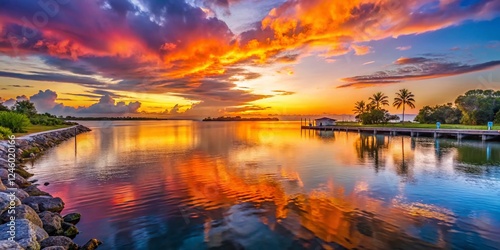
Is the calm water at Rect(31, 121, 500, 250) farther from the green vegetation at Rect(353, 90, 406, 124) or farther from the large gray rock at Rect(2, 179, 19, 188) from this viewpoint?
the green vegetation at Rect(353, 90, 406, 124)

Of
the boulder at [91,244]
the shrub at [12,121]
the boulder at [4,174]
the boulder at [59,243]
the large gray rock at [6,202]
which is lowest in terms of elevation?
the boulder at [91,244]

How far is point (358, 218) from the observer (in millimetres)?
11984

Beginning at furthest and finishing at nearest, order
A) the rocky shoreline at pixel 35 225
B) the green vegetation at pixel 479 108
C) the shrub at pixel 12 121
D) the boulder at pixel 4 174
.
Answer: the green vegetation at pixel 479 108
the shrub at pixel 12 121
the boulder at pixel 4 174
the rocky shoreline at pixel 35 225

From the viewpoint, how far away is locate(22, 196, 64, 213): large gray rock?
12.0 m

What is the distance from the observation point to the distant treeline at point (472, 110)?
7000 cm

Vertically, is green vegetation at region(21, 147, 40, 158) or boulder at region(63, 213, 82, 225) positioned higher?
green vegetation at region(21, 147, 40, 158)

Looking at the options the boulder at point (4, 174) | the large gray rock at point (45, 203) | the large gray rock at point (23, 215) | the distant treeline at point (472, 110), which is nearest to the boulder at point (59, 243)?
the large gray rock at point (23, 215)

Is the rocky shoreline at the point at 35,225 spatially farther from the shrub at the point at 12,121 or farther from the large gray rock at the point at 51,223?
the shrub at the point at 12,121

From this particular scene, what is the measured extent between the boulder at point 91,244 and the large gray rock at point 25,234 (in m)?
1.19

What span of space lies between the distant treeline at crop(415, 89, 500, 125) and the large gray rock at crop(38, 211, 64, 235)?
284 ft

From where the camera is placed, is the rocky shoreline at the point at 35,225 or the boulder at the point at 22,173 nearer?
the rocky shoreline at the point at 35,225

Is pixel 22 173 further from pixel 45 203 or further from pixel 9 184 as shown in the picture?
pixel 45 203

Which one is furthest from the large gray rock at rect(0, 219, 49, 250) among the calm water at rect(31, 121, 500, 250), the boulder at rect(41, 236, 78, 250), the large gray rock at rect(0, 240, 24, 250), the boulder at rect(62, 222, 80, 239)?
the calm water at rect(31, 121, 500, 250)

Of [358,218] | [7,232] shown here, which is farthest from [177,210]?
[358,218]
